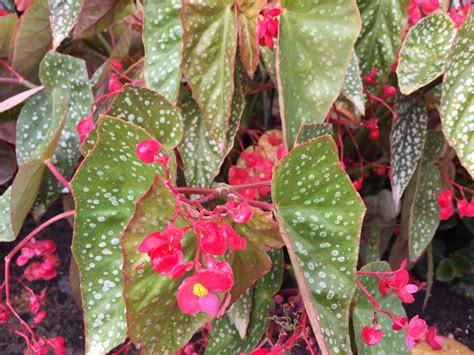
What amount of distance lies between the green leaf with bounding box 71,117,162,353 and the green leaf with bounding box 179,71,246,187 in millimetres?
225

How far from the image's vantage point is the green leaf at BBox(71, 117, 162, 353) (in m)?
0.58

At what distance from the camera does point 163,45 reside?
80cm

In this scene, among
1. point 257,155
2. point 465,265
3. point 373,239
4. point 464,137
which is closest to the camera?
point 464,137

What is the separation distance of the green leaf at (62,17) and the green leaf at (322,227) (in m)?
0.43

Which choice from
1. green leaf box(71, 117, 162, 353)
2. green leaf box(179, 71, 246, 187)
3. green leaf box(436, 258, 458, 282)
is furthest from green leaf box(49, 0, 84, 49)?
green leaf box(436, 258, 458, 282)

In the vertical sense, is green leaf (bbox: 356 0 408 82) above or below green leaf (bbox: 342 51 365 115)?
above

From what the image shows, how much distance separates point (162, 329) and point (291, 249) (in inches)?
6.6

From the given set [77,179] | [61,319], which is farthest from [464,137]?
[61,319]

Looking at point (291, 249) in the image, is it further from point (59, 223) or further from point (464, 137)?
point (59, 223)

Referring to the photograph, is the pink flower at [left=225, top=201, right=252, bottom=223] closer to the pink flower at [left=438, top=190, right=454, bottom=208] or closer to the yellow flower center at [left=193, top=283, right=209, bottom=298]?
the yellow flower center at [left=193, top=283, right=209, bottom=298]

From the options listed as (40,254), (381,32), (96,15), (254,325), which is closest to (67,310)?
(40,254)

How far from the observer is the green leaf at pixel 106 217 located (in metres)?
0.58

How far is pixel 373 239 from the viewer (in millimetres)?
1093

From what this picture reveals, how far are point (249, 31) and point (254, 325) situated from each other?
0.43 meters
